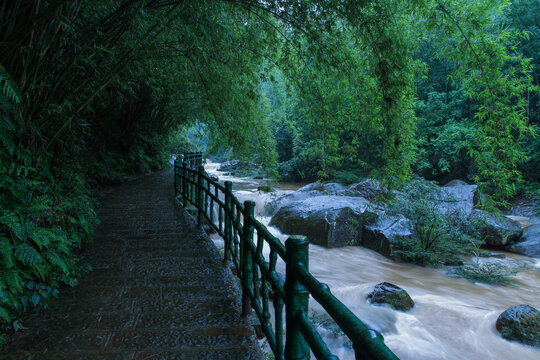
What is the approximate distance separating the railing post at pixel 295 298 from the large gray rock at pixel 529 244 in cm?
899

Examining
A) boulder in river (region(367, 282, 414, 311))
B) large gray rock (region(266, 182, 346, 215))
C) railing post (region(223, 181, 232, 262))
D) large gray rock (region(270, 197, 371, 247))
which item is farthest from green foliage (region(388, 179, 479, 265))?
railing post (region(223, 181, 232, 262))

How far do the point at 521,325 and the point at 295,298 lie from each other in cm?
434

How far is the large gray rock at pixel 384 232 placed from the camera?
718 centimetres

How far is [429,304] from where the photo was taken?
515 cm

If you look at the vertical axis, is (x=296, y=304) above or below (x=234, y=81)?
below

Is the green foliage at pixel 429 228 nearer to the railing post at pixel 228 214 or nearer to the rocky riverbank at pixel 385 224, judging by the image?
the rocky riverbank at pixel 385 224

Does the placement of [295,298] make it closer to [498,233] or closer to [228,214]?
[228,214]

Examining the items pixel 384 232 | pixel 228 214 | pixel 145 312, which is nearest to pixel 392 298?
pixel 384 232

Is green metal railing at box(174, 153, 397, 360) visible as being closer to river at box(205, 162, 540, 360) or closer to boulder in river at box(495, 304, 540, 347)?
river at box(205, 162, 540, 360)

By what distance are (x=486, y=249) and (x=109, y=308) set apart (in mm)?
9169

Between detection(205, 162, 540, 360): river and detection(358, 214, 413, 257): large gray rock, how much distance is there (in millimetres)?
209

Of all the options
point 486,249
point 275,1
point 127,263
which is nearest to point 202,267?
point 127,263

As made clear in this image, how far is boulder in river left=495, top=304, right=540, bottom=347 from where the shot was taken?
154 inches

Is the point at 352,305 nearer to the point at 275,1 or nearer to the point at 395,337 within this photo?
the point at 395,337
